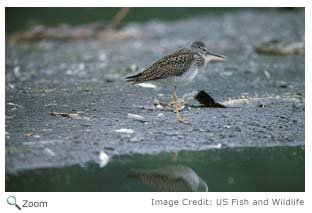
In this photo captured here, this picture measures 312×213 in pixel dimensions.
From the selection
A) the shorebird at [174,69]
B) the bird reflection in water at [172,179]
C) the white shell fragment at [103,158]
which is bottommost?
the bird reflection in water at [172,179]

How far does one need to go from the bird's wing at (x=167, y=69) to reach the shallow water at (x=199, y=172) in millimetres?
1433

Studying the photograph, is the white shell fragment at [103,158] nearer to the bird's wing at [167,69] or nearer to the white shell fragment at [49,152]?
the white shell fragment at [49,152]

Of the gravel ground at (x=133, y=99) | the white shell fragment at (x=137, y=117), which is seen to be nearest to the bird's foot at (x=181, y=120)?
the gravel ground at (x=133, y=99)

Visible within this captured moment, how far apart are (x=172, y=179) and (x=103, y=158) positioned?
0.76 metres

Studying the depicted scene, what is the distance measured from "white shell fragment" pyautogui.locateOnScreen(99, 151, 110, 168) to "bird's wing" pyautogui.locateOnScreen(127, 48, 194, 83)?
1.54m

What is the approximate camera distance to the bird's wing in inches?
290

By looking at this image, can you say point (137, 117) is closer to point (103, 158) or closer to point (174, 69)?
point (174, 69)

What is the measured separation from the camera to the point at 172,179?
18.8ft

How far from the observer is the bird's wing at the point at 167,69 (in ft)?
24.1

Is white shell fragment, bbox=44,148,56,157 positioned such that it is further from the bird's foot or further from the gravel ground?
the bird's foot
